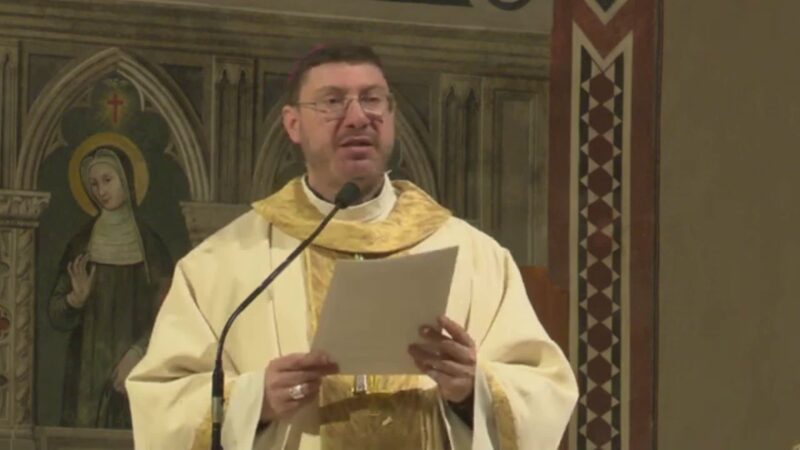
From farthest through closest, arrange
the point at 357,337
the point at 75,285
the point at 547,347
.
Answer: the point at 75,285, the point at 547,347, the point at 357,337

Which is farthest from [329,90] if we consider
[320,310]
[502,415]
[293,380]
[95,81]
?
[95,81]

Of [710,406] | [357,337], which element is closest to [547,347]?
[357,337]

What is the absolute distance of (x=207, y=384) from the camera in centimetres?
461

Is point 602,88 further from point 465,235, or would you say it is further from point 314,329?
point 314,329

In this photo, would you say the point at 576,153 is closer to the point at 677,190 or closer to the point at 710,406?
the point at 677,190

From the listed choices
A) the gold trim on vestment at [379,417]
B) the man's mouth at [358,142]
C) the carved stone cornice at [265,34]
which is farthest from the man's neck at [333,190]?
the carved stone cornice at [265,34]

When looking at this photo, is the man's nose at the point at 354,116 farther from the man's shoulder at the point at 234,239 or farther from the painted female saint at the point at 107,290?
the painted female saint at the point at 107,290

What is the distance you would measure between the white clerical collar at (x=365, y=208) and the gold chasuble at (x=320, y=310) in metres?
0.02

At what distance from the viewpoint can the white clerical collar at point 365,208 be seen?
4.90 m

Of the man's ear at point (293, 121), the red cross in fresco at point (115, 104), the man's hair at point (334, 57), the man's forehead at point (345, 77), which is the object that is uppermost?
the red cross in fresco at point (115, 104)

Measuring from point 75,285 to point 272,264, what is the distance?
2.62m

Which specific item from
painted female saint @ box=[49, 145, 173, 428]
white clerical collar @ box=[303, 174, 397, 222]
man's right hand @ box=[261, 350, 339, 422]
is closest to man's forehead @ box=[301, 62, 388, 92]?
white clerical collar @ box=[303, 174, 397, 222]

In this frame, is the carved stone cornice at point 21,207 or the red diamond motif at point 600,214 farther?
the red diamond motif at point 600,214

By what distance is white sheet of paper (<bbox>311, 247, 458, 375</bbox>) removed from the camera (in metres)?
4.35
